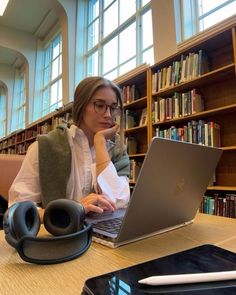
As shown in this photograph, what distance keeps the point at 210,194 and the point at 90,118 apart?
4.85ft

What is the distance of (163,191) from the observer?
21.6 inches

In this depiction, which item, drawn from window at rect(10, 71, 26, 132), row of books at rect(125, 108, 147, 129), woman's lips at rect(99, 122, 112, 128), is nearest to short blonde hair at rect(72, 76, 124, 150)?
woman's lips at rect(99, 122, 112, 128)

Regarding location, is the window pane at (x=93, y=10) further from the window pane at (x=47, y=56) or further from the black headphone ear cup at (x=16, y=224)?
the black headphone ear cup at (x=16, y=224)

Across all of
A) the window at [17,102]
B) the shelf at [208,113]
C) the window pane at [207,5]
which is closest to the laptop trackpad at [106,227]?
the shelf at [208,113]

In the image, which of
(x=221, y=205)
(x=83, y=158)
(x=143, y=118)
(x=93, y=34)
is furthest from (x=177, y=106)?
(x=93, y=34)

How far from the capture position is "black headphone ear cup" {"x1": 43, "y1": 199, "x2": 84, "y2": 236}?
0.52 meters

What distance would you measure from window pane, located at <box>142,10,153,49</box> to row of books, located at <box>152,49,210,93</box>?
1.24 meters

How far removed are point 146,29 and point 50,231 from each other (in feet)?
12.2

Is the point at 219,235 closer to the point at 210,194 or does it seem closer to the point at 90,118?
the point at 90,118

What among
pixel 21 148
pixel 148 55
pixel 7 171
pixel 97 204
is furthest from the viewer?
pixel 21 148

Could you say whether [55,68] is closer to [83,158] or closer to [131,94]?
[131,94]

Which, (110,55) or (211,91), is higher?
(110,55)

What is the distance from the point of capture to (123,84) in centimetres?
310

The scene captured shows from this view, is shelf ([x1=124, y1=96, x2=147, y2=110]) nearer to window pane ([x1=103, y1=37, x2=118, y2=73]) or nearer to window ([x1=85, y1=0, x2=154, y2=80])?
window ([x1=85, y1=0, x2=154, y2=80])
